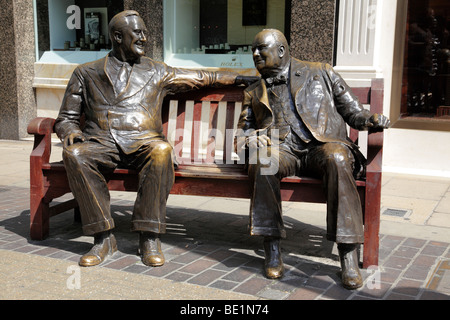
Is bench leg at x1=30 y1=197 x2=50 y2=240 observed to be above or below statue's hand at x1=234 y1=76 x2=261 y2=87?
below

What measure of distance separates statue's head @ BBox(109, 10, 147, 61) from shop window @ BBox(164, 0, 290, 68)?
382 cm

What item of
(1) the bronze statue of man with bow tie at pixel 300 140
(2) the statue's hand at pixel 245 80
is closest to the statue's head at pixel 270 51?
(1) the bronze statue of man with bow tie at pixel 300 140

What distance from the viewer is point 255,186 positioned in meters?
3.57

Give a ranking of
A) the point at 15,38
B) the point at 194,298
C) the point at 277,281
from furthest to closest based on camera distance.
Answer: the point at 15,38, the point at 277,281, the point at 194,298

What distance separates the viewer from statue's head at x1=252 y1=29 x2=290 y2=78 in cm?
395

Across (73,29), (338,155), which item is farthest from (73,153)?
(73,29)

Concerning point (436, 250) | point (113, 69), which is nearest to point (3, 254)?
point (113, 69)

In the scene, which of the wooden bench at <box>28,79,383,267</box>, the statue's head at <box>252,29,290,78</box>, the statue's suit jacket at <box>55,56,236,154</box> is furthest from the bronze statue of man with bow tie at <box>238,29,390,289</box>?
the statue's suit jacket at <box>55,56,236,154</box>

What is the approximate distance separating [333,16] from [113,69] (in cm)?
346

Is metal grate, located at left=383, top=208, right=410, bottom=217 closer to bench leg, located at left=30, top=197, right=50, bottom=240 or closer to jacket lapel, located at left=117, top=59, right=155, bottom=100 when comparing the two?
jacket lapel, located at left=117, top=59, right=155, bottom=100

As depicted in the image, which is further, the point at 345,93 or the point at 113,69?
the point at 113,69

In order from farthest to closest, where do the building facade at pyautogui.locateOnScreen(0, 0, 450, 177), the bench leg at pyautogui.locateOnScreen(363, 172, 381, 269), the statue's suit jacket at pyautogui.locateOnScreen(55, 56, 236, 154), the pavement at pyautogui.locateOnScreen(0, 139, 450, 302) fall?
the building facade at pyautogui.locateOnScreen(0, 0, 450, 177)
the statue's suit jacket at pyautogui.locateOnScreen(55, 56, 236, 154)
the bench leg at pyautogui.locateOnScreen(363, 172, 381, 269)
the pavement at pyautogui.locateOnScreen(0, 139, 450, 302)

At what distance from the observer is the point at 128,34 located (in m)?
4.18

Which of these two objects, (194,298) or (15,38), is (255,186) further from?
(15,38)
